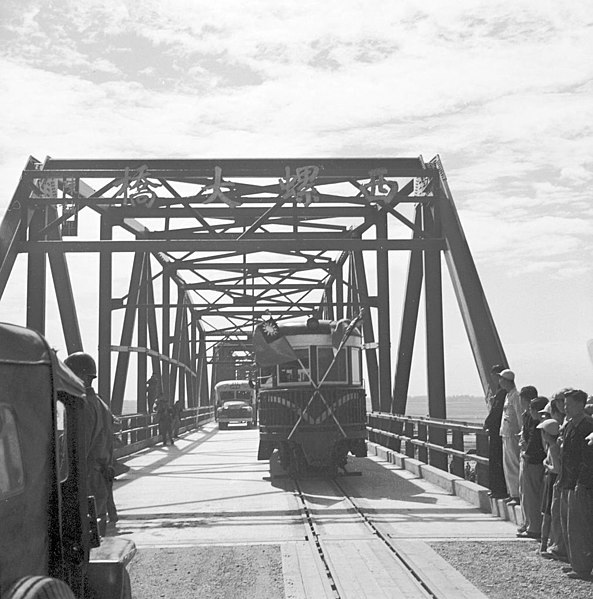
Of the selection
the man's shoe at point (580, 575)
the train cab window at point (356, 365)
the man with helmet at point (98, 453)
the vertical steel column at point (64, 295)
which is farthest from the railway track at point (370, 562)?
the vertical steel column at point (64, 295)

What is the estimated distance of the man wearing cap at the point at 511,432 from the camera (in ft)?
35.1

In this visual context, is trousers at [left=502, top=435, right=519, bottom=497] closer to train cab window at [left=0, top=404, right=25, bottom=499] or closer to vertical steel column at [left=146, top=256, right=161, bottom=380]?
train cab window at [left=0, top=404, right=25, bottom=499]

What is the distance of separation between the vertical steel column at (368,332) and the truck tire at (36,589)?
72.0 feet

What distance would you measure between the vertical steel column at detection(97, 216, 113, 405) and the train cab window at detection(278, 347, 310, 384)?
489 centimetres

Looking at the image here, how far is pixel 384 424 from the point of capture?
23016mm

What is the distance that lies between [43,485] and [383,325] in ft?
66.6

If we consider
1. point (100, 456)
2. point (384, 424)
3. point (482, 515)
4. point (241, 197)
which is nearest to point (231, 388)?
point (384, 424)

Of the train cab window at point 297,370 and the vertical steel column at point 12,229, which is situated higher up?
the vertical steel column at point 12,229

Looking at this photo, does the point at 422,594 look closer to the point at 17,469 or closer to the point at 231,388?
the point at 17,469

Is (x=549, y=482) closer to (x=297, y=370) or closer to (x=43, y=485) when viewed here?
(x=43, y=485)

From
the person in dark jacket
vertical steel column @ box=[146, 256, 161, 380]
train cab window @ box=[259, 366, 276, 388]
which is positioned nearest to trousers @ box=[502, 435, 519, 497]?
train cab window @ box=[259, 366, 276, 388]

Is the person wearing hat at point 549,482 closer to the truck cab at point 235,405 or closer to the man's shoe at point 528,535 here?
the man's shoe at point 528,535

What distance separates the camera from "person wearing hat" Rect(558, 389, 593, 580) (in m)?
7.73

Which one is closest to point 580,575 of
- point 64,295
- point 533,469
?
point 533,469
